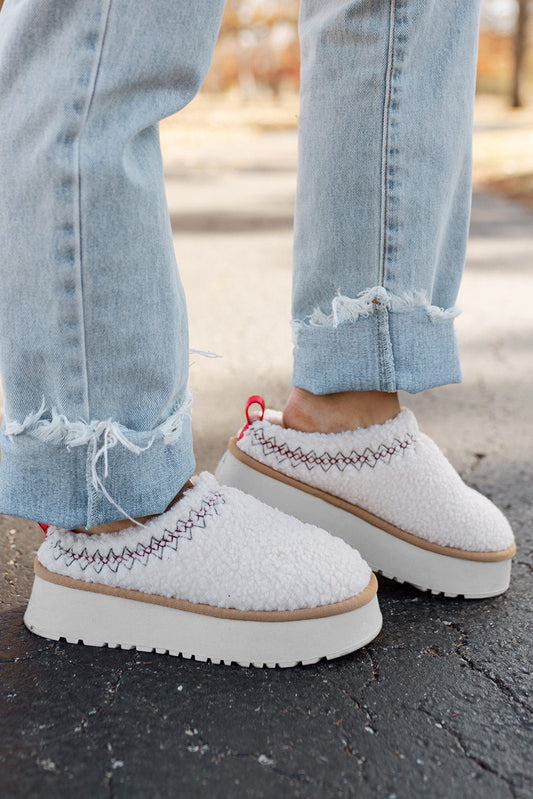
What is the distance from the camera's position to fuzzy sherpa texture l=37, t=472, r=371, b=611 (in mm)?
812

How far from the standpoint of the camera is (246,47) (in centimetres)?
3631

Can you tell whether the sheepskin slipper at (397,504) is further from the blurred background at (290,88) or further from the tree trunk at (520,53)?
the tree trunk at (520,53)

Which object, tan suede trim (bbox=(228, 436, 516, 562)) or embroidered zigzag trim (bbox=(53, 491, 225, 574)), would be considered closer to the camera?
embroidered zigzag trim (bbox=(53, 491, 225, 574))

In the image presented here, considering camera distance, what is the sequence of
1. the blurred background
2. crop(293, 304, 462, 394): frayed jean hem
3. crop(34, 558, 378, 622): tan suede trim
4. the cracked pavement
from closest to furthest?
the cracked pavement
crop(34, 558, 378, 622): tan suede trim
crop(293, 304, 462, 394): frayed jean hem
the blurred background

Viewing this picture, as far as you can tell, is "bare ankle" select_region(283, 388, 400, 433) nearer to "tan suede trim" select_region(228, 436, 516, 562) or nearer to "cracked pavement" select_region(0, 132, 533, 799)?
"tan suede trim" select_region(228, 436, 516, 562)

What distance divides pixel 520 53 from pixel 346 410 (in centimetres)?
1985

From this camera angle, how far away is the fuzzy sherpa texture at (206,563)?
81 centimetres

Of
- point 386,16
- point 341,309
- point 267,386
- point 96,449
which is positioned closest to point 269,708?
point 96,449

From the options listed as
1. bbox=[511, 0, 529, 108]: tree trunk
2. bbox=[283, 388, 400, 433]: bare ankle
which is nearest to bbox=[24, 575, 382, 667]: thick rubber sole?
bbox=[283, 388, 400, 433]: bare ankle

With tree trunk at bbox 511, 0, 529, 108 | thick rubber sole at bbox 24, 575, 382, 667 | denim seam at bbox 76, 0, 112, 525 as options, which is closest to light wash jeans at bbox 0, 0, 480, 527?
denim seam at bbox 76, 0, 112, 525

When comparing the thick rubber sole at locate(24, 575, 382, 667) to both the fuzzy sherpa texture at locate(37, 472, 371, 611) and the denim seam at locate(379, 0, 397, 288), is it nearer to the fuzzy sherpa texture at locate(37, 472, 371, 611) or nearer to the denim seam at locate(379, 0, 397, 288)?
the fuzzy sherpa texture at locate(37, 472, 371, 611)

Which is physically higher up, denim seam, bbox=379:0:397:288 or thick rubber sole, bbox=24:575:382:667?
denim seam, bbox=379:0:397:288


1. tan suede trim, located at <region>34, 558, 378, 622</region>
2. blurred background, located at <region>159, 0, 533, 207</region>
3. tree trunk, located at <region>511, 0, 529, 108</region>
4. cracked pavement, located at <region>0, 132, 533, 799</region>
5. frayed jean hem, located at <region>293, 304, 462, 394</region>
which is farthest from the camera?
tree trunk, located at <region>511, 0, 529, 108</region>

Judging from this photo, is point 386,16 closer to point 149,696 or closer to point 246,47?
point 149,696
